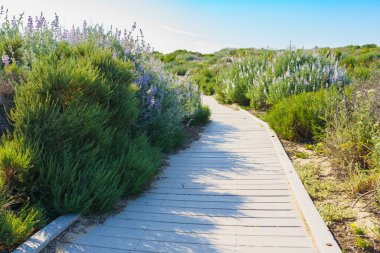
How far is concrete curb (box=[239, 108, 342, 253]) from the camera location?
354 cm

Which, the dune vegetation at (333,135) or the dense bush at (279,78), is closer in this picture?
the dune vegetation at (333,135)

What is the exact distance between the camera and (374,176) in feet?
15.4

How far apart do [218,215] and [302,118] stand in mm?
3744

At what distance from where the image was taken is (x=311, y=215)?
13.6ft

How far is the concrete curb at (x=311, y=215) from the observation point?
3.54m

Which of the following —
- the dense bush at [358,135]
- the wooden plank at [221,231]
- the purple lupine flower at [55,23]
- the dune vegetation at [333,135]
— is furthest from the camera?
the purple lupine flower at [55,23]

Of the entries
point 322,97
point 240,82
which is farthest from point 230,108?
point 322,97

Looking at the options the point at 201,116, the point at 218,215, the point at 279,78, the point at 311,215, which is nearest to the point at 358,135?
the point at 311,215

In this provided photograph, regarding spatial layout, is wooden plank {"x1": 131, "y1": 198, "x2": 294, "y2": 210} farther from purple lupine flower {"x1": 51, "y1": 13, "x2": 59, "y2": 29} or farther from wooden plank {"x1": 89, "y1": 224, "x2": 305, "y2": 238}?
purple lupine flower {"x1": 51, "y1": 13, "x2": 59, "y2": 29}

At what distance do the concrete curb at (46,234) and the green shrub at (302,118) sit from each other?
4783mm

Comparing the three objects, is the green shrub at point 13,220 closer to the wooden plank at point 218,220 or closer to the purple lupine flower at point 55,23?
the wooden plank at point 218,220

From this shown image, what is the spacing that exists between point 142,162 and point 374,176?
2.92 meters

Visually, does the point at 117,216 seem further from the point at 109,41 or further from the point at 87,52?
the point at 109,41

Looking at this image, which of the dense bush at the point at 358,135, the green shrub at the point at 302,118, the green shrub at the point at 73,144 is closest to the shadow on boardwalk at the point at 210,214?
the green shrub at the point at 73,144
